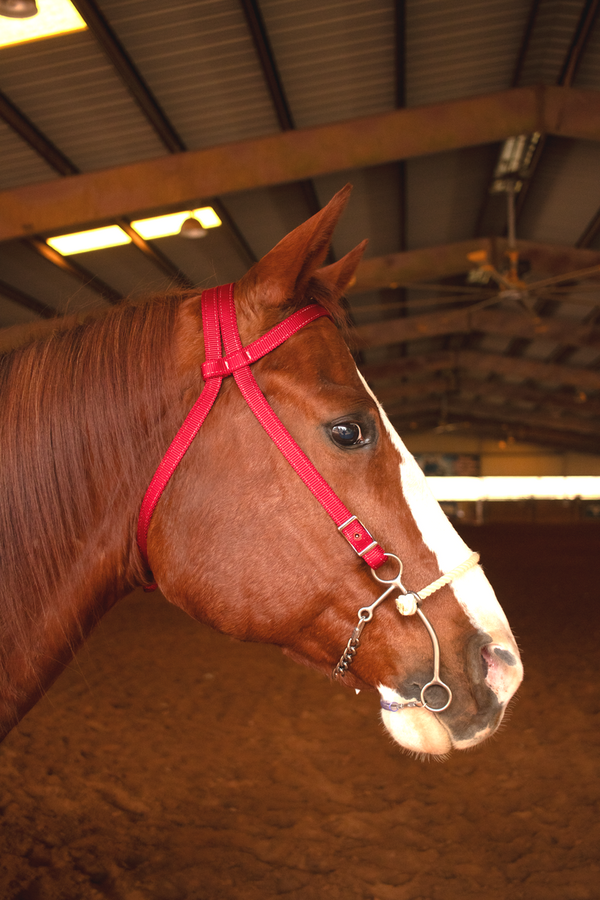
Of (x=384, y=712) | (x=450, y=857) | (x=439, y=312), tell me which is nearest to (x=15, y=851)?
(x=450, y=857)

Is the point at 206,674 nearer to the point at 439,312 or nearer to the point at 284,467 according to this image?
the point at 284,467

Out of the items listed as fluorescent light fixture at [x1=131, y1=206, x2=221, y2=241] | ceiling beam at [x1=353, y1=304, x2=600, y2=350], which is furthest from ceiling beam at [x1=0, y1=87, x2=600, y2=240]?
ceiling beam at [x1=353, y1=304, x2=600, y2=350]

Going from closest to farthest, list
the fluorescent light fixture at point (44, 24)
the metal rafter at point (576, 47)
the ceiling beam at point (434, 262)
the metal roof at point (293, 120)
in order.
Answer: the fluorescent light fixture at point (44, 24) < the metal roof at point (293, 120) < the metal rafter at point (576, 47) < the ceiling beam at point (434, 262)

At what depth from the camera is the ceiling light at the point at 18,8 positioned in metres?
3.38

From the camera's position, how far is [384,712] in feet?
4.03

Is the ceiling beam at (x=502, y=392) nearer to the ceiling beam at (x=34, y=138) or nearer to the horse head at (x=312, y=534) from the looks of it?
the ceiling beam at (x=34, y=138)

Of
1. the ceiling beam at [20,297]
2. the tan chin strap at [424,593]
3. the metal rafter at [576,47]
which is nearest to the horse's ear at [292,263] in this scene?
the tan chin strap at [424,593]

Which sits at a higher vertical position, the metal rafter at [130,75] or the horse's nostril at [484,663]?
the metal rafter at [130,75]

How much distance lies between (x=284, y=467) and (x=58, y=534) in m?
0.57

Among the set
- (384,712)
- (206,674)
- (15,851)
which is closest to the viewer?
(384,712)

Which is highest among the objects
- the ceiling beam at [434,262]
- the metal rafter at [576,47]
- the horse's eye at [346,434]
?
the metal rafter at [576,47]

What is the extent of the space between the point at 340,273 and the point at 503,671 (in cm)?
111

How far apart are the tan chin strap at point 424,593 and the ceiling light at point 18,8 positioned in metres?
4.28

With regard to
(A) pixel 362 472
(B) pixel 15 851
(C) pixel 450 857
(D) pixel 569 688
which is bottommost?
(D) pixel 569 688
